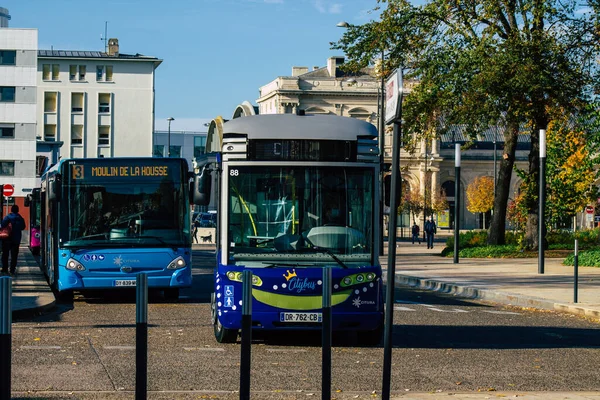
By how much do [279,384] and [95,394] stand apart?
5.83 feet

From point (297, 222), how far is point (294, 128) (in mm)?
1174

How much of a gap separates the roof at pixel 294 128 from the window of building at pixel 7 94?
66.5 meters

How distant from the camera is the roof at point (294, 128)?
1335cm

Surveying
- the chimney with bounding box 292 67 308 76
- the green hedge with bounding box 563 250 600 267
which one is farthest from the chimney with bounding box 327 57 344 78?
the green hedge with bounding box 563 250 600 267

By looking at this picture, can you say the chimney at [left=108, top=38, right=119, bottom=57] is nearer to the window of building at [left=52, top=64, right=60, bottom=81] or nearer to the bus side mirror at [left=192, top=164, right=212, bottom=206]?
the window of building at [left=52, top=64, right=60, bottom=81]

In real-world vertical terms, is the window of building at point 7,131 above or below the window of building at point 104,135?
below

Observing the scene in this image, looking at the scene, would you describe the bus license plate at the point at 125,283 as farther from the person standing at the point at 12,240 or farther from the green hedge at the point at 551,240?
the green hedge at the point at 551,240

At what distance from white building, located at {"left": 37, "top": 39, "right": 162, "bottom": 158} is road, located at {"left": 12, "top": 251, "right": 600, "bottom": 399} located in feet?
288

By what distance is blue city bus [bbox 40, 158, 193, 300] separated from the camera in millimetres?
19531

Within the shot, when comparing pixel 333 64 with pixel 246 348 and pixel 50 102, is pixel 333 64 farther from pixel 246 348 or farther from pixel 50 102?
pixel 246 348

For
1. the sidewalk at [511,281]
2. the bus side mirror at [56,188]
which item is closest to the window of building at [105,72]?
the sidewalk at [511,281]

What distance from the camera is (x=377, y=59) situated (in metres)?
40.9

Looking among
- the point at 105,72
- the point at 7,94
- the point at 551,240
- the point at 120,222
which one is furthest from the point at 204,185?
the point at 105,72

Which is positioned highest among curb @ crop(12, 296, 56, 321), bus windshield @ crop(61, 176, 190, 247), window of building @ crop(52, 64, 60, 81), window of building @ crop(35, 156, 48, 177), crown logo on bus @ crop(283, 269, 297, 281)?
window of building @ crop(52, 64, 60, 81)
